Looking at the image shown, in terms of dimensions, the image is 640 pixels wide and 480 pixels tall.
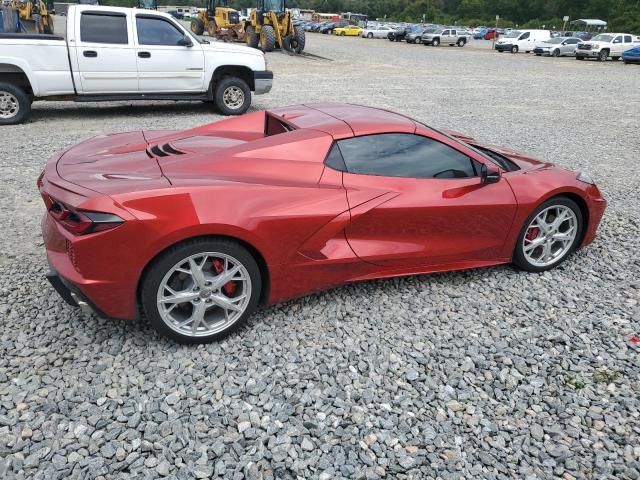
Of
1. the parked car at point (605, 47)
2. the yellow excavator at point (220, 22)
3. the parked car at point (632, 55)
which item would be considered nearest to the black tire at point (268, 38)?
the yellow excavator at point (220, 22)

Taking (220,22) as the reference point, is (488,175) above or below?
below

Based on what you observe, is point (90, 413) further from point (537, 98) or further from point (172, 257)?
point (537, 98)

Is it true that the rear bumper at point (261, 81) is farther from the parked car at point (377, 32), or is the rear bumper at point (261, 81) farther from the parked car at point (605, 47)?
the parked car at point (377, 32)

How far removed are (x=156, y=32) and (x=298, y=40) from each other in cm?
1612

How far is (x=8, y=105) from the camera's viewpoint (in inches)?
341

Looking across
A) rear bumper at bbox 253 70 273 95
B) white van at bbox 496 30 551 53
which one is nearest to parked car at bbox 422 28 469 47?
white van at bbox 496 30 551 53

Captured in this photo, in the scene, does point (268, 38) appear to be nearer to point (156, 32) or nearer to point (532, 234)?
point (156, 32)

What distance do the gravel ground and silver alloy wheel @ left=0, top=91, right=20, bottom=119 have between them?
4.62 metres

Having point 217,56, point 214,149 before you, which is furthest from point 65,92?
point 214,149

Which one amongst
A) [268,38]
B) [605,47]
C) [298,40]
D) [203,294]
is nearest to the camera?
[203,294]

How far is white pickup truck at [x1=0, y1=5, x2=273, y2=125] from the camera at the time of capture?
28.2ft

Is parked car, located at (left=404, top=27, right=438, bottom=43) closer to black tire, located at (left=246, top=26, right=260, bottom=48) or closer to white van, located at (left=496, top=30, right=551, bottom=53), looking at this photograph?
white van, located at (left=496, top=30, right=551, bottom=53)

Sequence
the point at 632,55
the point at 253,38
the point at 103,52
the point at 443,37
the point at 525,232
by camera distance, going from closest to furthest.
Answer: the point at 525,232 < the point at 103,52 < the point at 253,38 < the point at 632,55 < the point at 443,37

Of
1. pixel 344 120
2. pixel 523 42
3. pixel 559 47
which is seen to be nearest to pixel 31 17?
pixel 344 120
